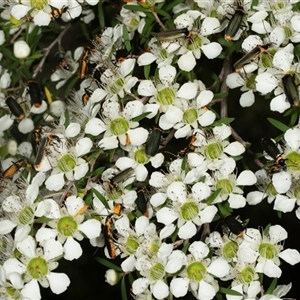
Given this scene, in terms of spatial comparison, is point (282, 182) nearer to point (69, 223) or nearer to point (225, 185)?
point (225, 185)

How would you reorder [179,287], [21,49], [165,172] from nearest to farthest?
[179,287]
[165,172]
[21,49]

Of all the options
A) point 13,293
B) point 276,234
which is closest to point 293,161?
point 276,234

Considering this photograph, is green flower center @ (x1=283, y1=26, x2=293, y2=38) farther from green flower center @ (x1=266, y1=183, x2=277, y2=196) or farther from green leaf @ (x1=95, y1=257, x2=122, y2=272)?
green leaf @ (x1=95, y1=257, x2=122, y2=272)

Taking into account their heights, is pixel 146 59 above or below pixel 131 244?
above

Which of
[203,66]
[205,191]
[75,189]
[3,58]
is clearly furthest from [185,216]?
[3,58]

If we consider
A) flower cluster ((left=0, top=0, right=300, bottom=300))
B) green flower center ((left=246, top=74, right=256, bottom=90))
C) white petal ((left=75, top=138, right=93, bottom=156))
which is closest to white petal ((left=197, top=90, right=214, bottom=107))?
flower cluster ((left=0, top=0, right=300, bottom=300))

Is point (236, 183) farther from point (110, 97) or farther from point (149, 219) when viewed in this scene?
point (110, 97)
